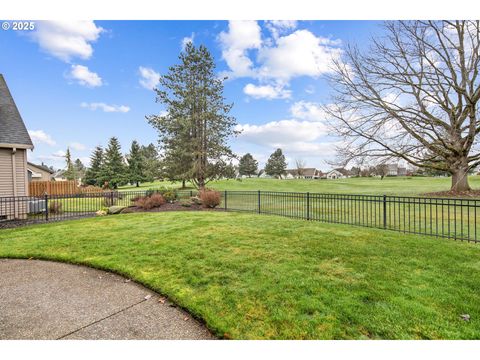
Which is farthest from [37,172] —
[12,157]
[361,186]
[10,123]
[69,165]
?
[361,186]

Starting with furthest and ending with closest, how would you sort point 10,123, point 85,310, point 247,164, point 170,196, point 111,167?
point 247,164 < point 111,167 < point 170,196 < point 10,123 < point 85,310

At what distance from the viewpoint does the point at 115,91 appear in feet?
28.3

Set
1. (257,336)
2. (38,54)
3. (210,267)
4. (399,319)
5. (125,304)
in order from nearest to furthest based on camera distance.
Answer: (257,336)
(399,319)
(125,304)
(210,267)
(38,54)

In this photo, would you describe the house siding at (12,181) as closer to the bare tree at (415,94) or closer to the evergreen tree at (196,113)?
the evergreen tree at (196,113)

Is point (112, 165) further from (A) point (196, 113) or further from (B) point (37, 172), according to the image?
(A) point (196, 113)

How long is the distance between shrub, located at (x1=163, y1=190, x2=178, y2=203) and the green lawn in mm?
5925

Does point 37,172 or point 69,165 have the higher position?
point 69,165

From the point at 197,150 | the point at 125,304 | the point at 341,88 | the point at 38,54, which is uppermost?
the point at 341,88

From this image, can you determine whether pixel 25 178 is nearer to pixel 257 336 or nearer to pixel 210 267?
pixel 210 267

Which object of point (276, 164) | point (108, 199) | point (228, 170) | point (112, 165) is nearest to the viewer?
point (108, 199)

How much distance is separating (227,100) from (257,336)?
17.5m

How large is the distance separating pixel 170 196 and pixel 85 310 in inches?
395

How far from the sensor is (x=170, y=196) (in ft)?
41.4
